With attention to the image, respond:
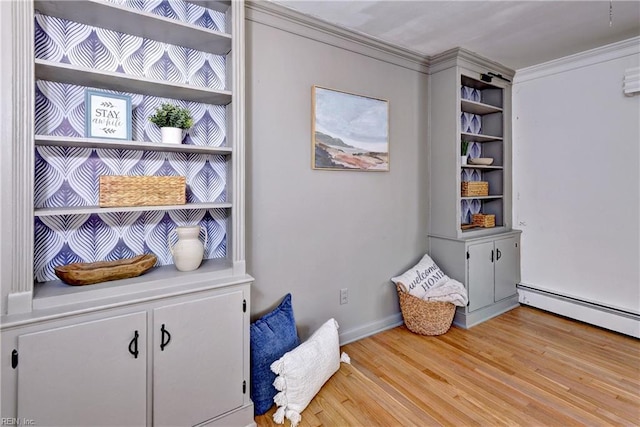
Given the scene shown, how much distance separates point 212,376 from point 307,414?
571 millimetres

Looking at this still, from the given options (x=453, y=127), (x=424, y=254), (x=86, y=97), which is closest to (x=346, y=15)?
(x=453, y=127)

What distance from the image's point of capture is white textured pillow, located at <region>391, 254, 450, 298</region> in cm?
288

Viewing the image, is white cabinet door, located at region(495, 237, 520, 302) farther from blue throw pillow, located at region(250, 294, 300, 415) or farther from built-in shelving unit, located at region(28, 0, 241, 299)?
built-in shelving unit, located at region(28, 0, 241, 299)

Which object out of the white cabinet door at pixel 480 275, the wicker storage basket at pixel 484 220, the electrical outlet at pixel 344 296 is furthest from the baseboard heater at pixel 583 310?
the electrical outlet at pixel 344 296

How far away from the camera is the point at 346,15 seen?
2.33m

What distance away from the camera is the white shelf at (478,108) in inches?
123

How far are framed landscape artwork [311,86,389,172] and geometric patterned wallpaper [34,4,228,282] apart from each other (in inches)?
27.5

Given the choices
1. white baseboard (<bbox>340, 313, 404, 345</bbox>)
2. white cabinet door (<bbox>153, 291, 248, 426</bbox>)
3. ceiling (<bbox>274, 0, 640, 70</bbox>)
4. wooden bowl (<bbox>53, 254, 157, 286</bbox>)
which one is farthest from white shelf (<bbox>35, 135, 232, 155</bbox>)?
white baseboard (<bbox>340, 313, 404, 345</bbox>)

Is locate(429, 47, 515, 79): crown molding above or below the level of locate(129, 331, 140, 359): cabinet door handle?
above

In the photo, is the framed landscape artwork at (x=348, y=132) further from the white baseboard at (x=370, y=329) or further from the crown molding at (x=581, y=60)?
the crown molding at (x=581, y=60)

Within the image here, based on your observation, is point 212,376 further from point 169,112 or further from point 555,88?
point 555,88

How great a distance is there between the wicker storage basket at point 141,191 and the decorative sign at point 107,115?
0.23 m

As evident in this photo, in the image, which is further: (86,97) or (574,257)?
(574,257)

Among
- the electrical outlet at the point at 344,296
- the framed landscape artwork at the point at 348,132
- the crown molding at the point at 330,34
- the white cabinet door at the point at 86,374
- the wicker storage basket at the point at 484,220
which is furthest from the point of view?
the wicker storage basket at the point at 484,220
